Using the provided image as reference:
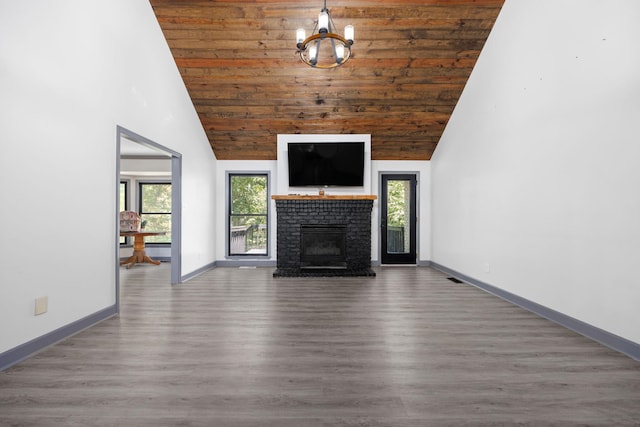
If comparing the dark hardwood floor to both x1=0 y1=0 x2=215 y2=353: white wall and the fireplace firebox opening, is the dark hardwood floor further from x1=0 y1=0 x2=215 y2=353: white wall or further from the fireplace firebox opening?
the fireplace firebox opening

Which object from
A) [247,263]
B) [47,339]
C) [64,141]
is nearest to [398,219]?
[247,263]

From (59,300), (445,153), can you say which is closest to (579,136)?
(445,153)

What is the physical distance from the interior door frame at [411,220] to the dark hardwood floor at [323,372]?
118 inches

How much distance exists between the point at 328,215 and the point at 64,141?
399 centimetres

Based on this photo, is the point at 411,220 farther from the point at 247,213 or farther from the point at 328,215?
the point at 247,213

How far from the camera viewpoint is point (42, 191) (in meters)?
2.45

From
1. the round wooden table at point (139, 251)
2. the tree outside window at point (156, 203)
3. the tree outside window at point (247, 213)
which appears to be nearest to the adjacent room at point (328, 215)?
the tree outside window at point (247, 213)

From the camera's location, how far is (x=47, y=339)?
246 cm

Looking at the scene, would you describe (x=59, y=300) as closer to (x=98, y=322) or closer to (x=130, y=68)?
(x=98, y=322)

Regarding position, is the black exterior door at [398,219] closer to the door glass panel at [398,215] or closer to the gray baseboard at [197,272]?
the door glass panel at [398,215]

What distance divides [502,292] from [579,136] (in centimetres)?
203

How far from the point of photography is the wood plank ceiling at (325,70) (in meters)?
4.04

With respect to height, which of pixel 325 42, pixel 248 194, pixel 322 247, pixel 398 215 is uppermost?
pixel 325 42

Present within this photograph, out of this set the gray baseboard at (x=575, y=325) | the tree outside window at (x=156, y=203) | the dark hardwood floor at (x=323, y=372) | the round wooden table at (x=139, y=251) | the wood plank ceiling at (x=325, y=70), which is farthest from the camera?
the tree outside window at (x=156, y=203)
